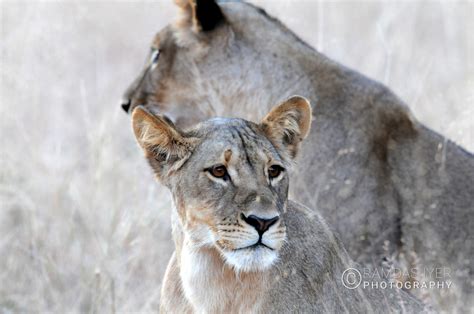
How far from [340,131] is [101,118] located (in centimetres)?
429

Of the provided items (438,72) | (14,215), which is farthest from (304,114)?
(438,72)

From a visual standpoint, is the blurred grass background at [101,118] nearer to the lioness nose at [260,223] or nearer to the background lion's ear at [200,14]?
the background lion's ear at [200,14]

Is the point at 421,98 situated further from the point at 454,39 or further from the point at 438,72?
the point at 454,39

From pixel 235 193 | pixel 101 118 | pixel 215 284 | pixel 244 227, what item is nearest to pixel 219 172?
pixel 235 193

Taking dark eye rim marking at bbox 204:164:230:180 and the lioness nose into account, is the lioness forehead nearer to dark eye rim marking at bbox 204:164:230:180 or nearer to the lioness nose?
dark eye rim marking at bbox 204:164:230:180


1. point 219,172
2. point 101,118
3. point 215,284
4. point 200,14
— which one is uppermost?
point 219,172

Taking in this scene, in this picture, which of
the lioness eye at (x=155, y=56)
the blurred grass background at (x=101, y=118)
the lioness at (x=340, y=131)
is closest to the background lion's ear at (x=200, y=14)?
the lioness at (x=340, y=131)

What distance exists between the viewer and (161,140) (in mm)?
4414

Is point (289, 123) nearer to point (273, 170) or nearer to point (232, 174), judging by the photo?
point (273, 170)

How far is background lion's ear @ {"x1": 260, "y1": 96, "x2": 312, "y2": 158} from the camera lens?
178 inches

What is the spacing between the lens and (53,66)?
1162 cm

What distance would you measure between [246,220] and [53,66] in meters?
7.89

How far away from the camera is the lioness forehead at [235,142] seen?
428 cm

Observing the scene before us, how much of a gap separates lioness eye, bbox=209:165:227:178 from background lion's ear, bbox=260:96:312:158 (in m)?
0.33
